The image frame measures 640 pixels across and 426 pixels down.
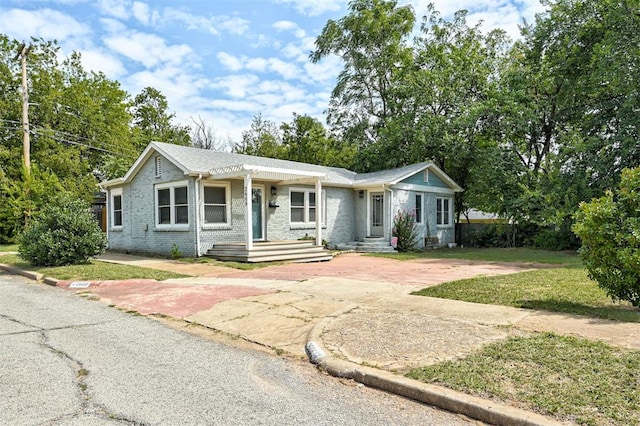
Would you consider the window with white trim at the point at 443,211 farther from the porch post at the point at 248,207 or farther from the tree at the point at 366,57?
the porch post at the point at 248,207

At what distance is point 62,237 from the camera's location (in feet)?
42.0

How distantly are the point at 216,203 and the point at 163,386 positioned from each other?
12.6 metres

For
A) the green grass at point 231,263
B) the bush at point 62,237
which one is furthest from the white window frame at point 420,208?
the bush at point 62,237

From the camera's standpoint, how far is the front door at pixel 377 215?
21.0 meters

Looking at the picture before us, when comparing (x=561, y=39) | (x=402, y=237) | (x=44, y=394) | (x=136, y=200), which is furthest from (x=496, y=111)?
(x=44, y=394)

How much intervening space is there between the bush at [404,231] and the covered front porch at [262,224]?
3.86m

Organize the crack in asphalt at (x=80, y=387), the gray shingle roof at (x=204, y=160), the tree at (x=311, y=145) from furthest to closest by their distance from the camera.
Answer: the tree at (x=311, y=145), the gray shingle roof at (x=204, y=160), the crack in asphalt at (x=80, y=387)

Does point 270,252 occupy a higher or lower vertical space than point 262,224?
lower

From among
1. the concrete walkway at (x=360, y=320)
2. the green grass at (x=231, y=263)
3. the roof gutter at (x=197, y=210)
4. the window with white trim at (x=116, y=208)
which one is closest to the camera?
the concrete walkway at (x=360, y=320)

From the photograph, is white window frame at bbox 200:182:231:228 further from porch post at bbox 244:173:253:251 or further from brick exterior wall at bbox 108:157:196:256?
porch post at bbox 244:173:253:251

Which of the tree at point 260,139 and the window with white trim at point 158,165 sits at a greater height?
the tree at point 260,139

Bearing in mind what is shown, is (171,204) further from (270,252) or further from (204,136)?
(204,136)

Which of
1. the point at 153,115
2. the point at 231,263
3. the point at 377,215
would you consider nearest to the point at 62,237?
the point at 231,263

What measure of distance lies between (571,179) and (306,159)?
73.6 ft
